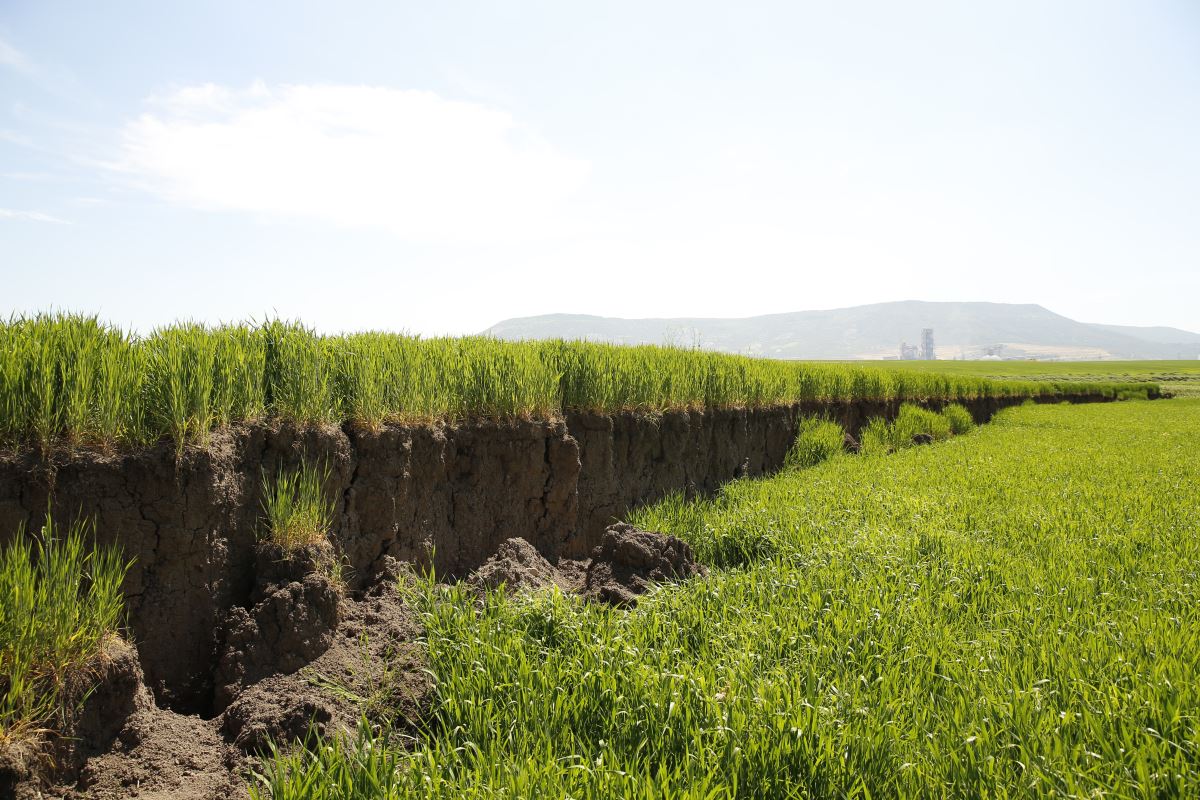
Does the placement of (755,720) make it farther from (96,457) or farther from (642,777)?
(96,457)

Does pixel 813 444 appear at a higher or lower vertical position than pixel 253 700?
higher

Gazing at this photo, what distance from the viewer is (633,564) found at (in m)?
4.95

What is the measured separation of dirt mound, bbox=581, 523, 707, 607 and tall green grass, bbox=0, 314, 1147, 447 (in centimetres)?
158

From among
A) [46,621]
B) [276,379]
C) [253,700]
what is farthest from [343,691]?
[276,379]

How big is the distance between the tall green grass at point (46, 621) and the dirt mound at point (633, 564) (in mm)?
2818

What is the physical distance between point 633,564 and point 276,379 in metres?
2.83

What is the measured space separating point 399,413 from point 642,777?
10.6ft

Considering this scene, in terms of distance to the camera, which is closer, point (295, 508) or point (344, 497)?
point (295, 508)

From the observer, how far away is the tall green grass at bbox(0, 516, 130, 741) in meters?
2.45

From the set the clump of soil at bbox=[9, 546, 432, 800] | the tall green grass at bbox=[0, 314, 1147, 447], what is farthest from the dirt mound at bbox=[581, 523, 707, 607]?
the tall green grass at bbox=[0, 314, 1147, 447]

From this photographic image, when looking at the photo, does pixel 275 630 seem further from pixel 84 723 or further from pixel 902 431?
pixel 902 431

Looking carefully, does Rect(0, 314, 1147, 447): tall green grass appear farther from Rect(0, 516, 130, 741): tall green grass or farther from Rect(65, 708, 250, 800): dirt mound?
Rect(65, 708, 250, 800): dirt mound

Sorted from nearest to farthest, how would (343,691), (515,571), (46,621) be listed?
(46,621) → (343,691) → (515,571)

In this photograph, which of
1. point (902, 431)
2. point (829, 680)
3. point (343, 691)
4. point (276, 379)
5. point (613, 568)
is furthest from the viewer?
point (902, 431)
